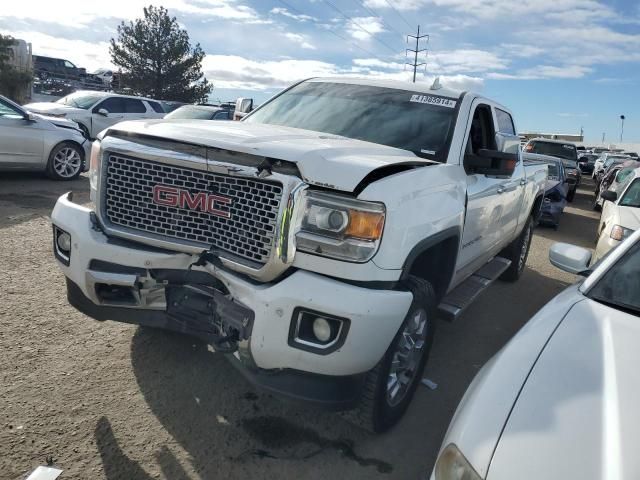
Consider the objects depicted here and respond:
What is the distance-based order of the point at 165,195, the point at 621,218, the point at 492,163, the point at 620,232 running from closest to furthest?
the point at 165,195
the point at 492,163
the point at 620,232
the point at 621,218

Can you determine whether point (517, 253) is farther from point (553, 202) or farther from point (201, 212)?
point (553, 202)

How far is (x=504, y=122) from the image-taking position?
5547 millimetres

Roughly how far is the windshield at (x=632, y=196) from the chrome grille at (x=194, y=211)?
598 centimetres

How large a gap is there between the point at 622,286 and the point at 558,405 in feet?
3.57

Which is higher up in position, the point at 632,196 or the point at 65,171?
the point at 632,196

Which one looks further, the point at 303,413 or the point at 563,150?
the point at 563,150

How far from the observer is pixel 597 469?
1.45m

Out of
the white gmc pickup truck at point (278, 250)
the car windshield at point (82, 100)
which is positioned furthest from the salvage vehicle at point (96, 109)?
the white gmc pickup truck at point (278, 250)

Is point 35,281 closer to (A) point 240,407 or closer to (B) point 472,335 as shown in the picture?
(A) point 240,407

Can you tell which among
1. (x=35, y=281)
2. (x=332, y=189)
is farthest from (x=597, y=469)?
(x=35, y=281)

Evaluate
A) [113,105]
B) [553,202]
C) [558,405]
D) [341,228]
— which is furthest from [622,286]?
[113,105]

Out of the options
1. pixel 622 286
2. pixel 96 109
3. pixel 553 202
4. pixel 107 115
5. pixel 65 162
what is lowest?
pixel 622 286

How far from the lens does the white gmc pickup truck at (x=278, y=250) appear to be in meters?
2.55

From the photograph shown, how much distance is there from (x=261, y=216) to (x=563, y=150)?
55.2 feet
